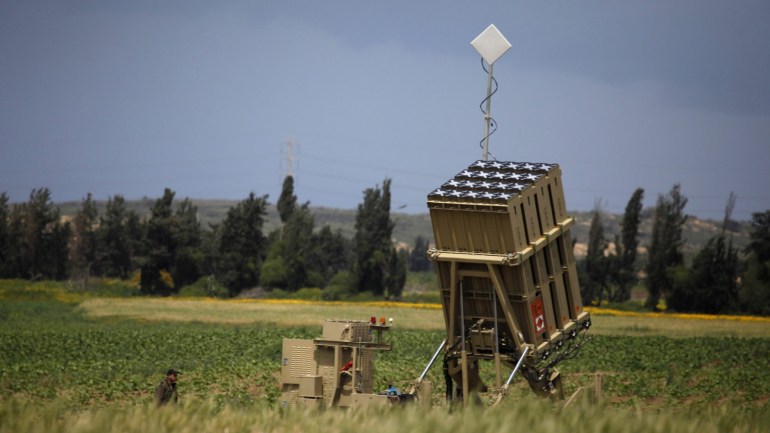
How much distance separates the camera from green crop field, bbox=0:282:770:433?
573 inches

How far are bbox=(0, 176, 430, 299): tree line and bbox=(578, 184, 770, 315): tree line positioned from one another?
18.0 m

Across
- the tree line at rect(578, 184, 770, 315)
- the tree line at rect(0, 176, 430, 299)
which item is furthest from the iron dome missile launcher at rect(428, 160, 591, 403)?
the tree line at rect(0, 176, 430, 299)

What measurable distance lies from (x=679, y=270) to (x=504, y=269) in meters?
71.6

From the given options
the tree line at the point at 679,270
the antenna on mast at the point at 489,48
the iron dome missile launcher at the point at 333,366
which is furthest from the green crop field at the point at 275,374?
the tree line at the point at 679,270

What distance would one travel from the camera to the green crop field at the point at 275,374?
1456 cm

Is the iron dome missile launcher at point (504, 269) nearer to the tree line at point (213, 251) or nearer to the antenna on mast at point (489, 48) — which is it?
the antenna on mast at point (489, 48)

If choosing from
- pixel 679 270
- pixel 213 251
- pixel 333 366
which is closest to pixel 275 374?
pixel 333 366

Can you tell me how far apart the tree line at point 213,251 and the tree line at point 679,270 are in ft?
59.0

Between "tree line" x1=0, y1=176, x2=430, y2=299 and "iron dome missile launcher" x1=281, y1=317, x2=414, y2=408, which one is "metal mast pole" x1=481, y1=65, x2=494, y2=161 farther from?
"tree line" x1=0, y1=176, x2=430, y2=299

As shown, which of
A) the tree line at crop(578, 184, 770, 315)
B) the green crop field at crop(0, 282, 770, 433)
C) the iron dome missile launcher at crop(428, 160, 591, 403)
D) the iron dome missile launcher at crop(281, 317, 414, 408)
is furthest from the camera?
the tree line at crop(578, 184, 770, 315)

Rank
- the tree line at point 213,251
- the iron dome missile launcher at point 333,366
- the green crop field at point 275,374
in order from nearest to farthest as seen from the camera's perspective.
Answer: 1. the green crop field at point 275,374
2. the iron dome missile launcher at point 333,366
3. the tree line at point 213,251

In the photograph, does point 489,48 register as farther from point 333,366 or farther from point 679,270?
point 679,270

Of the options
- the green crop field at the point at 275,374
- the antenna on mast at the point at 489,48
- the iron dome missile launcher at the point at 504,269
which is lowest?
the green crop field at the point at 275,374

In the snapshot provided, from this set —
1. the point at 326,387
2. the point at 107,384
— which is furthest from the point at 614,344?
the point at 326,387
